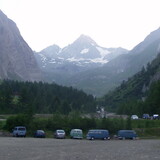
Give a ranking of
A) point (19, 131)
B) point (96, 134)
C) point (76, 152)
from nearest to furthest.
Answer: point (76, 152), point (96, 134), point (19, 131)

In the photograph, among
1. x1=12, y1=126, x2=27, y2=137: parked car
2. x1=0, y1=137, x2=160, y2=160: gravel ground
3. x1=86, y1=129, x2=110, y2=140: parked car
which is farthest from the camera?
x1=12, y1=126, x2=27, y2=137: parked car

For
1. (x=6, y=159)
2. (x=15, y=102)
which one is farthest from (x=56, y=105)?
(x=6, y=159)

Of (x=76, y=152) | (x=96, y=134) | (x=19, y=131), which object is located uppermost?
(x=96, y=134)

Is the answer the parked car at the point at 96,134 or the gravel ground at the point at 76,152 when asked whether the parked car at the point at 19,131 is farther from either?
the gravel ground at the point at 76,152

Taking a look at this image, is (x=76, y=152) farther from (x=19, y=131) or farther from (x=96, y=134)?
(x=19, y=131)

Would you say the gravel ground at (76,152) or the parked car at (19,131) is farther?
the parked car at (19,131)

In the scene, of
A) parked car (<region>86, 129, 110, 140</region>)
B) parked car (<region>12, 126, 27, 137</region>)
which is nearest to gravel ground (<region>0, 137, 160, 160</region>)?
parked car (<region>86, 129, 110, 140</region>)

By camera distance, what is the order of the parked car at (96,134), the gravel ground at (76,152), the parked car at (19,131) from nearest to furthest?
the gravel ground at (76,152), the parked car at (96,134), the parked car at (19,131)

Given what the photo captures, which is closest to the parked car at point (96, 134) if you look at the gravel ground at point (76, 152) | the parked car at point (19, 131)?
the parked car at point (19, 131)

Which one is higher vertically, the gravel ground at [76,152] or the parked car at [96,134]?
the parked car at [96,134]

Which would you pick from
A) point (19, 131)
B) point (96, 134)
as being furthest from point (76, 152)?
point (19, 131)

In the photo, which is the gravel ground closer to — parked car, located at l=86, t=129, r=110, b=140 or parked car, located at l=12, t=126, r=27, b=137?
parked car, located at l=86, t=129, r=110, b=140

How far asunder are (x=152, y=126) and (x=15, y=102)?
9983 cm

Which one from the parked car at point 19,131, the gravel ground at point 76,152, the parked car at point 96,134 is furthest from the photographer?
the parked car at point 19,131
